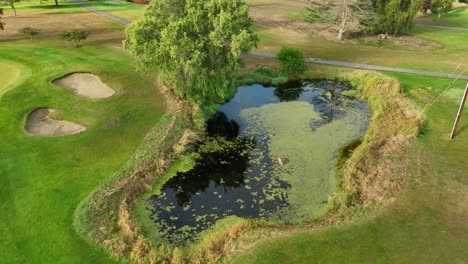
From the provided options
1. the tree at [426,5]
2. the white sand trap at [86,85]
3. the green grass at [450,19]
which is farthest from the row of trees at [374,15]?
the white sand trap at [86,85]

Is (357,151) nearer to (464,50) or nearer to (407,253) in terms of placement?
(407,253)

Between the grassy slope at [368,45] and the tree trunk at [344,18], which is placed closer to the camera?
the grassy slope at [368,45]

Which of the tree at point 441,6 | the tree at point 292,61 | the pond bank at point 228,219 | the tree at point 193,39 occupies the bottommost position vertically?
the pond bank at point 228,219

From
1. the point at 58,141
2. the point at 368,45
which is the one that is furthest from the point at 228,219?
the point at 368,45

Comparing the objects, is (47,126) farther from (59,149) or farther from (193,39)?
(193,39)

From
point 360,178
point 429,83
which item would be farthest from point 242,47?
point 429,83

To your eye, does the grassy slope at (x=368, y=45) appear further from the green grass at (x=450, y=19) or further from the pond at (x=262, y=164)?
the pond at (x=262, y=164)
